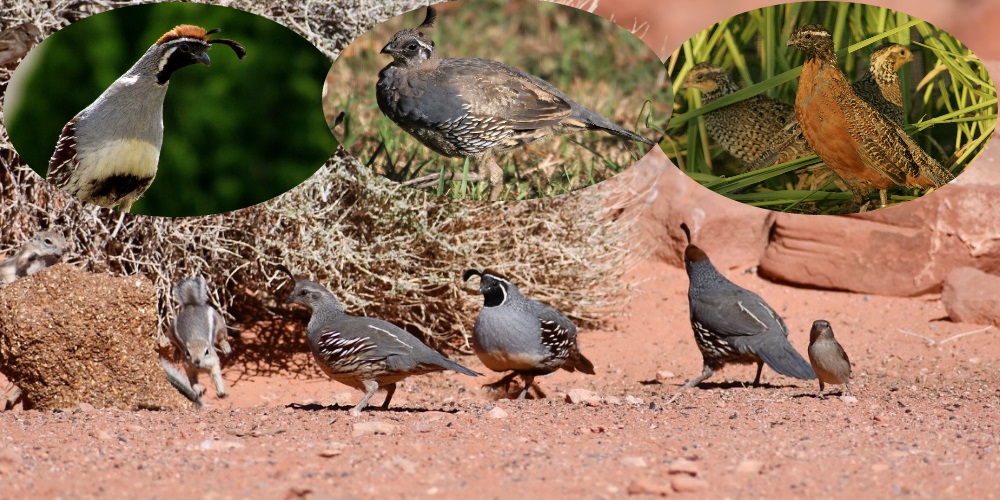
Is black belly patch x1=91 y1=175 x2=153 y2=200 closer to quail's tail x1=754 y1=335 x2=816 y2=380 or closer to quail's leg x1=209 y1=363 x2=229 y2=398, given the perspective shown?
quail's leg x1=209 y1=363 x2=229 y2=398

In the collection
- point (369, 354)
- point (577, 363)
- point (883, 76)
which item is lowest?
point (577, 363)

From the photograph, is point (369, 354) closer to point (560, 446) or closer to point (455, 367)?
point (455, 367)

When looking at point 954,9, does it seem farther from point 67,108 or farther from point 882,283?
point 67,108

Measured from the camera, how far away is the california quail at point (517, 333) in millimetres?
5855

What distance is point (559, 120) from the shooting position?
4.50 meters

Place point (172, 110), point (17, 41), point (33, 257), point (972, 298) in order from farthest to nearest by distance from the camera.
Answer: point (972, 298) < point (17, 41) < point (33, 257) < point (172, 110)

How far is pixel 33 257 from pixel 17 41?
1.30m

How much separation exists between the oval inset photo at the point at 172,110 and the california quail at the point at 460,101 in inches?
16.2

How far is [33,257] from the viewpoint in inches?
260

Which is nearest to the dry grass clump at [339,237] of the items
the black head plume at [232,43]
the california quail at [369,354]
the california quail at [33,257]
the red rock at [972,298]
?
the california quail at [33,257]

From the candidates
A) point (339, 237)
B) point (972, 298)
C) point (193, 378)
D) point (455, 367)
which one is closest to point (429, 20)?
point (455, 367)

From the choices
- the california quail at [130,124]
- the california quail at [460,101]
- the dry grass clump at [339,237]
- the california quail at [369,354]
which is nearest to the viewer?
the california quail at [460,101]

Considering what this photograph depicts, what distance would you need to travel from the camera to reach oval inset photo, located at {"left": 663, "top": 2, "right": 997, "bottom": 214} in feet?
14.6

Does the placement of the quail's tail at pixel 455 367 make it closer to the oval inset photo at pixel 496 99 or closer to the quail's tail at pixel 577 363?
the oval inset photo at pixel 496 99
